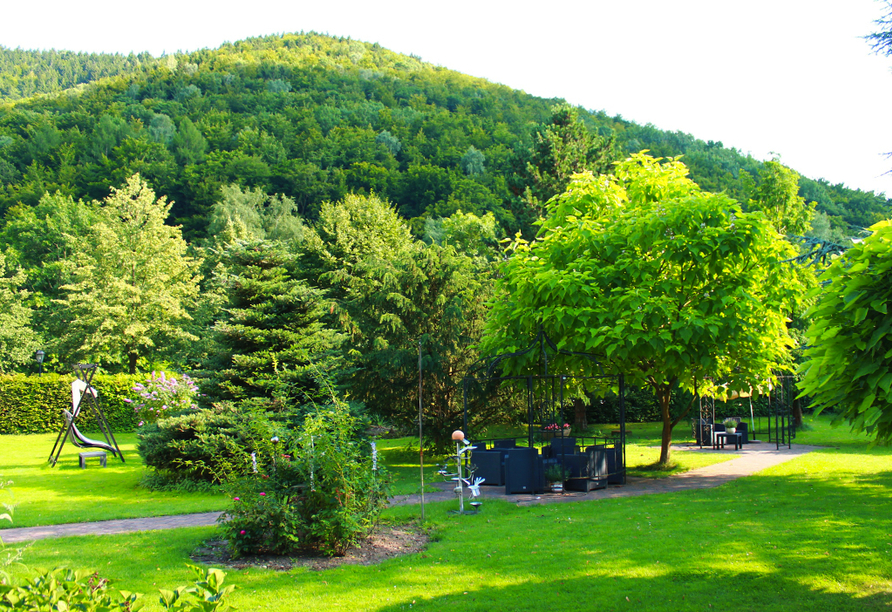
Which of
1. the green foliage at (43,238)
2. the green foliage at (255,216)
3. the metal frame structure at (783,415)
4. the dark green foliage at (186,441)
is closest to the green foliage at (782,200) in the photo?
the metal frame structure at (783,415)

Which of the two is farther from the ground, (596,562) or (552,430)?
(552,430)

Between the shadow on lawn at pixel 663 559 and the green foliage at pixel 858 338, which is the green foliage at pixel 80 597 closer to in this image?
the shadow on lawn at pixel 663 559

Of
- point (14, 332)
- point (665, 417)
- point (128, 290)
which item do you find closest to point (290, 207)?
point (128, 290)

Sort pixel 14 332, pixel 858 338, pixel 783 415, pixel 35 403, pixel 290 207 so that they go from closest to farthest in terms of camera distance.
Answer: pixel 858 338 < pixel 783 415 < pixel 35 403 < pixel 14 332 < pixel 290 207

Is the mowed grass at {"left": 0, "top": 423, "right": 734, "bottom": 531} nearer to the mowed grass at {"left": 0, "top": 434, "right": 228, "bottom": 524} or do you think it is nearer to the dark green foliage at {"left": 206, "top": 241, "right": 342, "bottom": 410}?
the mowed grass at {"left": 0, "top": 434, "right": 228, "bottom": 524}

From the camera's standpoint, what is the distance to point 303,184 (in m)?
65.1

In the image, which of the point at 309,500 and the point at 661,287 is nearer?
the point at 309,500

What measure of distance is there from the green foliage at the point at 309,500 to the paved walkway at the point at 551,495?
272 centimetres

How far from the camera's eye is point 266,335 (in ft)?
48.5

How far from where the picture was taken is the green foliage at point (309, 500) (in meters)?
7.96

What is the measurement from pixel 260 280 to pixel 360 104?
72.5 m

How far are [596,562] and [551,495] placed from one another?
567 cm

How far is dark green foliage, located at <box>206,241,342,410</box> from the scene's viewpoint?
1448 centimetres

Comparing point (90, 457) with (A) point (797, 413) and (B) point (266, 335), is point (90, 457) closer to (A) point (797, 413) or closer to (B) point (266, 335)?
(B) point (266, 335)
